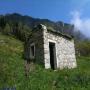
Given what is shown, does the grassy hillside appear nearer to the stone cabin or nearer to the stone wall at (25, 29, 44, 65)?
the stone wall at (25, 29, 44, 65)

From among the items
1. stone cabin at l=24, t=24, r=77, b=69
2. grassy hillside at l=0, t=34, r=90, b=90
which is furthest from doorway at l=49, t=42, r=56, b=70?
grassy hillside at l=0, t=34, r=90, b=90

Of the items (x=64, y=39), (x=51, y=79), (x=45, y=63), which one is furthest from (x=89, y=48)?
(x=51, y=79)

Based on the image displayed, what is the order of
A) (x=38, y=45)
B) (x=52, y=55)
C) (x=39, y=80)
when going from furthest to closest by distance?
1. (x=52, y=55)
2. (x=38, y=45)
3. (x=39, y=80)

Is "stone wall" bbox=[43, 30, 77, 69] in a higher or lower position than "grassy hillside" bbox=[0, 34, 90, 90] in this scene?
higher

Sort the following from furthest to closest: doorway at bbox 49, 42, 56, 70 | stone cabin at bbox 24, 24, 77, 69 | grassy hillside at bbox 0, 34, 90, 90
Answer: doorway at bbox 49, 42, 56, 70
stone cabin at bbox 24, 24, 77, 69
grassy hillside at bbox 0, 34, 90, 90

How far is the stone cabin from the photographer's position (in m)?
19.4

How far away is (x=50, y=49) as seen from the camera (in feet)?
69.3

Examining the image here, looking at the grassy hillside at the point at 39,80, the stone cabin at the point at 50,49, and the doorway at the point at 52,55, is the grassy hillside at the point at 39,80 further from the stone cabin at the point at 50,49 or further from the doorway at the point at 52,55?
the doorway at the point at 52,55

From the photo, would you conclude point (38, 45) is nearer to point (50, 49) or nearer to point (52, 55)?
point (50, 49)

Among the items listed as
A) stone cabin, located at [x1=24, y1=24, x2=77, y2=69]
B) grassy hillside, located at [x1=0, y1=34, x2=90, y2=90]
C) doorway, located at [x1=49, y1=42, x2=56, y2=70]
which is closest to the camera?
grassy hillside, located at [x1=0, y1=34, x2=90, y2=90]

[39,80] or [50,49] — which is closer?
[39,80]

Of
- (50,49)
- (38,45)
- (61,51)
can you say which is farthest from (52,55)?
(38,45)

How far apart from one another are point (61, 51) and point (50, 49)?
39.2 inches

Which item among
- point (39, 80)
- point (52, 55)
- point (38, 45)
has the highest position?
point (38, 45)
